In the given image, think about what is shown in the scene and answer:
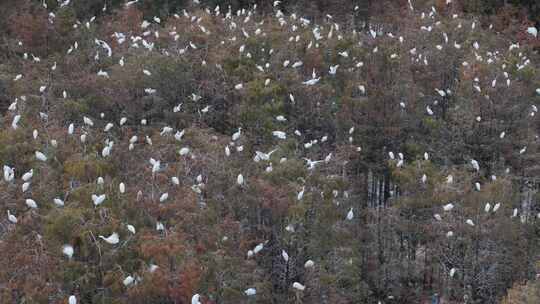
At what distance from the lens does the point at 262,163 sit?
342 inches

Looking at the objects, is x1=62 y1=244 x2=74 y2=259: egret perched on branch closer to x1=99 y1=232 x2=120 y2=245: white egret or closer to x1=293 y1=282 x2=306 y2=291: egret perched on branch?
x1=99 y1=232 x2=120 y2=245: white egret

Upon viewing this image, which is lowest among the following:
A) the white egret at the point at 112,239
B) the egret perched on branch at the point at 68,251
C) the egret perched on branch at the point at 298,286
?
the egret perched on branch at the point at 298,286

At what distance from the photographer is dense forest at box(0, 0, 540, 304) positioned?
6723mm

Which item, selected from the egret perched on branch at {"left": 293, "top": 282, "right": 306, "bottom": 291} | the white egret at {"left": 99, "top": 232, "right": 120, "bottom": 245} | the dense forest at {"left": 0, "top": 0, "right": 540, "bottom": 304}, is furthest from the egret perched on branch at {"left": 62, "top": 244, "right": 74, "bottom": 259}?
the egret perched on branch at {"left": 293, "top": 282, "right": 306, "bottom": 291}

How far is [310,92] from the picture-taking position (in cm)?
1065

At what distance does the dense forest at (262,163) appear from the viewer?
672 cm

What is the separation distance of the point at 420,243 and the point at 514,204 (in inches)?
53.5

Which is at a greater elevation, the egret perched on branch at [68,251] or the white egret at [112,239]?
the white egret at [112,239]

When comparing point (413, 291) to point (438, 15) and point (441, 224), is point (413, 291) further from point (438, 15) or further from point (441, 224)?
point (438, 15)

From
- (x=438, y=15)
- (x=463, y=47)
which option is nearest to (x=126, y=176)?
(x=463, y=47)

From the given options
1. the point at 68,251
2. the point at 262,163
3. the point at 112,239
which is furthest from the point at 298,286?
the point at 68,251

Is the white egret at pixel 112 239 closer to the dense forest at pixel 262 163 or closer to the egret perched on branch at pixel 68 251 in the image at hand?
the dense forest at pixel 262 163

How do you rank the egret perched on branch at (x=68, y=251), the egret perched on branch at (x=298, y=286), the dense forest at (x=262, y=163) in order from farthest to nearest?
the egret perched on branch at (x=298, y=286), the dense forest at (x=262, y=163), the egret perched on branch at (x=68, y=251)

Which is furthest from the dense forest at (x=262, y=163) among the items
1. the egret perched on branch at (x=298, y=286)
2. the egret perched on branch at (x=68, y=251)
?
the egret perched on branch at (x=298, y=286)
